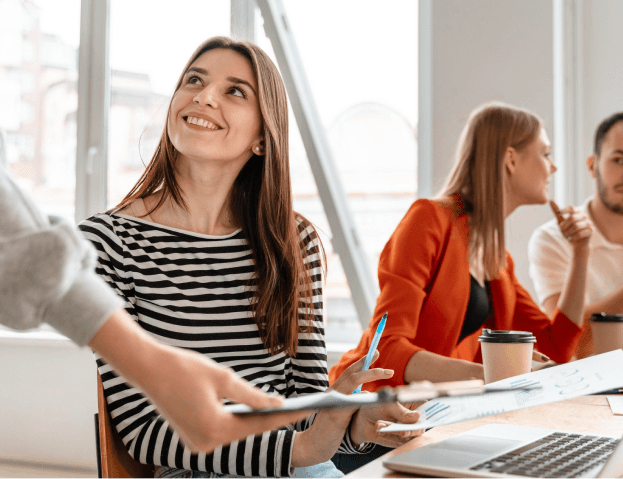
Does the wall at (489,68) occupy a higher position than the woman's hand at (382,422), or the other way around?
the wall at (489,68)

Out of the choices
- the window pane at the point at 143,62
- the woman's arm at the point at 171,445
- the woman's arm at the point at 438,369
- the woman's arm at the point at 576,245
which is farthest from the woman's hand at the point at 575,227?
the window pane at the point at 143,62

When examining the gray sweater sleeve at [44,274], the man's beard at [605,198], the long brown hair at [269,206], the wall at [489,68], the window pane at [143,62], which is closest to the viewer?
the gray sweater sleeve at [44,274]

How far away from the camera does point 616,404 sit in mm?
1192

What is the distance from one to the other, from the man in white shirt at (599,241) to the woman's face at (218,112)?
1.44 meters

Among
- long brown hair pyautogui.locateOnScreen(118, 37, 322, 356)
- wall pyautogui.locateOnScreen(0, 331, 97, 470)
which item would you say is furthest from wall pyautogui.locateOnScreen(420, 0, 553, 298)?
wall pyautogui.locateOnScreen(0, 331, 97, 470)

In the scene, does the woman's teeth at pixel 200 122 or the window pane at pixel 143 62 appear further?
the window pane at pixel 143 62

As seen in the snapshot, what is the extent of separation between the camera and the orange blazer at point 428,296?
1625mm

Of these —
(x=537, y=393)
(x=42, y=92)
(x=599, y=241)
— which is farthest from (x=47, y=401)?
(x=537, y=393)

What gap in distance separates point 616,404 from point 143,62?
3062 mm

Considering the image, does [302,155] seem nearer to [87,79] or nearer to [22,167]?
[87,79]

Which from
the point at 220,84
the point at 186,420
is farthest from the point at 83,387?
the point at 186,420

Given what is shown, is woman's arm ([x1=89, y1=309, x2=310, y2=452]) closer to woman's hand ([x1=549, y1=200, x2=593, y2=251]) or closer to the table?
the table

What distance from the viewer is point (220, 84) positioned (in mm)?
1488

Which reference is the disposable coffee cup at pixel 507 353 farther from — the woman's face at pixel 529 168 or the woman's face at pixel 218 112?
the woman's face at pixel 529 168
